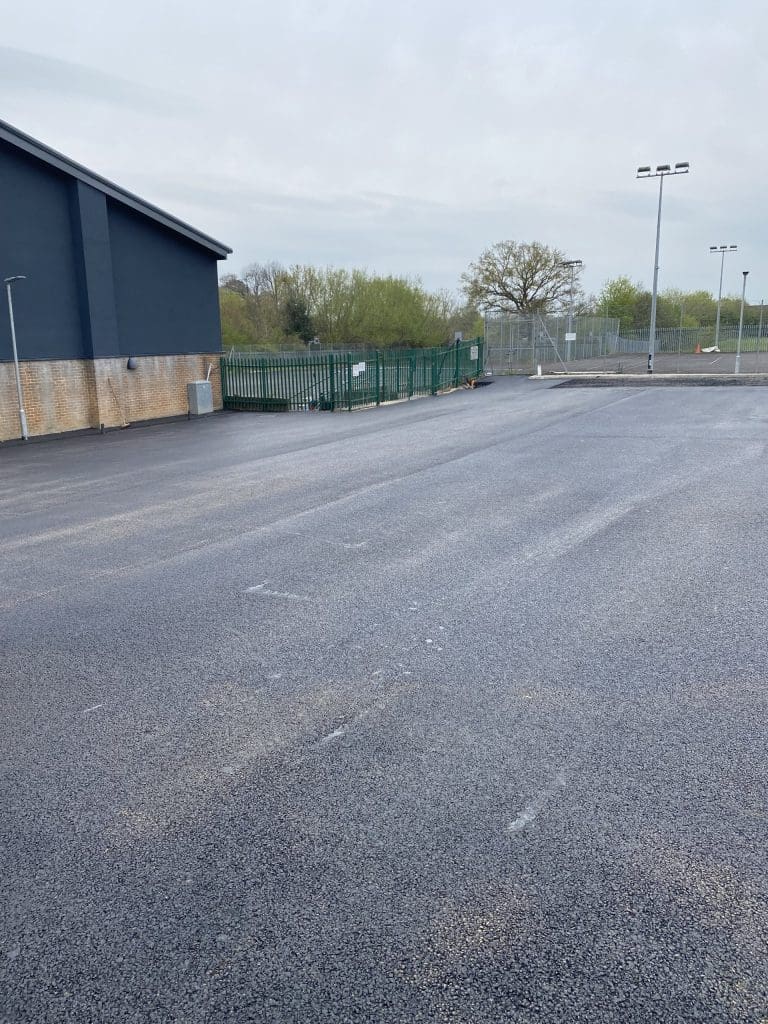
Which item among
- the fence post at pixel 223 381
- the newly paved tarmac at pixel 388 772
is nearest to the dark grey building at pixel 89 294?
the fence post at pixel 223 381

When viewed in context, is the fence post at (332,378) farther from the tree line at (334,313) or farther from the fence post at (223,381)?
the tree line at (334,313)

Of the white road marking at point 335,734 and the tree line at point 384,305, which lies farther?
the tree line at point 384,305

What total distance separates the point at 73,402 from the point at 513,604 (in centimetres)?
1894

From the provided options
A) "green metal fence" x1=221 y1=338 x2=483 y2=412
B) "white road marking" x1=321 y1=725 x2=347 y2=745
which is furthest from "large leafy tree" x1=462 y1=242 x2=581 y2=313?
"white road marking" x1=321 y1=725 x2=347 y2=745

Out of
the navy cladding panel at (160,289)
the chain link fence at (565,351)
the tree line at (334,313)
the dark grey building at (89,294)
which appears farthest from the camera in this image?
the tree line at (334,313)

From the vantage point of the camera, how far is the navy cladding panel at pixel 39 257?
20078 mm

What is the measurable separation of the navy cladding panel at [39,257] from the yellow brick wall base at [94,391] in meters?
0.45

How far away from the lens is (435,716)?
177 inches

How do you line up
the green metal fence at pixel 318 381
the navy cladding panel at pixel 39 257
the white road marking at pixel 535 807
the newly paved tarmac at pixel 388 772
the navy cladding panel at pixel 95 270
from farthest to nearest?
the green metal fence at pixel 318 381 → the navy cladding panel at pixel 95 270 → the navy cladding panel at pixel 39 257 → the white road marking at pixel 535 807 → the newly paved tarmac at pixel 388 772

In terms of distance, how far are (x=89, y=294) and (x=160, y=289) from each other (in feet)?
11.6

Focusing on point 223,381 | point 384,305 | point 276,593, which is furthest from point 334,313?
point 276,593

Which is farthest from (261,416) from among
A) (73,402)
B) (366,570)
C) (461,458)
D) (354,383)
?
(366,570)

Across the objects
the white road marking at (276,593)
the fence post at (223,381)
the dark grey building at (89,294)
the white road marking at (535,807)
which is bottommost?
the white road marking at (276,593)

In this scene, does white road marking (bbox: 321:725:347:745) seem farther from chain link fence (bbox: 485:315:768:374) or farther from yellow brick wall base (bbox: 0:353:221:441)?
chain link fence (bbox: 485:315:768:374)
